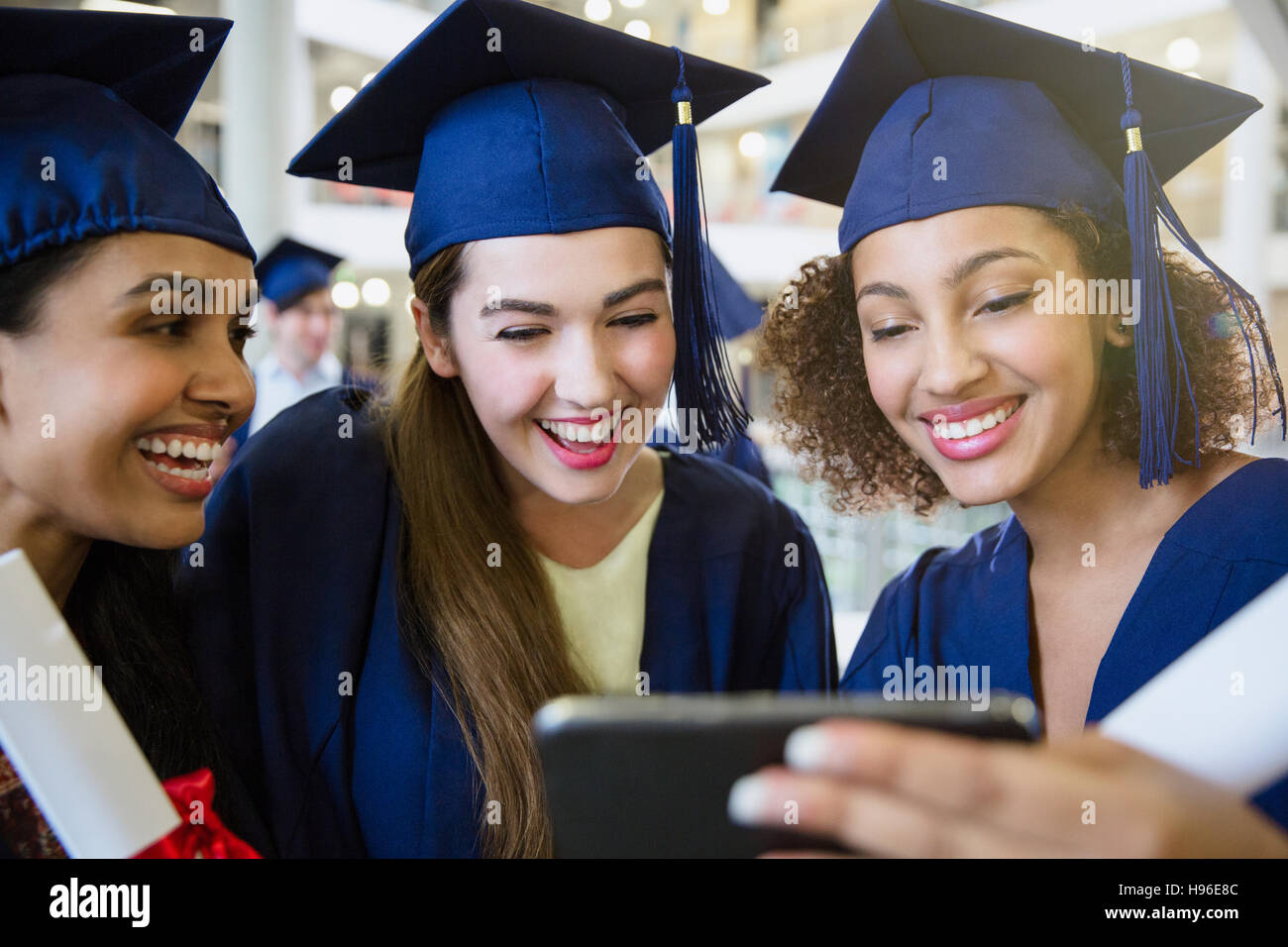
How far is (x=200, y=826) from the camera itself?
3.12ft

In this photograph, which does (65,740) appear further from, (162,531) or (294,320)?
(294,320)

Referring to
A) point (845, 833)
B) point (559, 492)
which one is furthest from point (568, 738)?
point (559, 492)

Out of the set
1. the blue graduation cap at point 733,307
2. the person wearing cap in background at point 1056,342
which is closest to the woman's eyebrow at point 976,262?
the person wearing cap in background at point 1056,342

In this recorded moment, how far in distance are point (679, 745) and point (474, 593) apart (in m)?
0.72

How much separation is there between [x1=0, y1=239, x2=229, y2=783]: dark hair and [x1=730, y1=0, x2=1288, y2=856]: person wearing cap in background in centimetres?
89

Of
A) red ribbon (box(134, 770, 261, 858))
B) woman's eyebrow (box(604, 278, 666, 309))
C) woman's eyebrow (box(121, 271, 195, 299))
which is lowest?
red ribbon (box(134, 770, 261, 858))

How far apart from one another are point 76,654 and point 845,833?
54cm

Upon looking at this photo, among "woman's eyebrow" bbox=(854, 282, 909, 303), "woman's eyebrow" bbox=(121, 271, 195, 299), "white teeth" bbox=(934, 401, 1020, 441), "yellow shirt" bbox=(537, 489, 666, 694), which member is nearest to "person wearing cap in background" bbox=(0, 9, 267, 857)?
"woman's eyebrow" bbox=(121, 271, 195, 299)

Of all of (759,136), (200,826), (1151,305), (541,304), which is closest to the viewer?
(200,826)

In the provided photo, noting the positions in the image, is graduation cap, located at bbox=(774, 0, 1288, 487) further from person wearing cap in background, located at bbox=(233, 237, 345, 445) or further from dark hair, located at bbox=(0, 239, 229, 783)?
person wearing cap in background, located at bbox=(233, 237, 345, 445)

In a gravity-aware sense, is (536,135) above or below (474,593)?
above

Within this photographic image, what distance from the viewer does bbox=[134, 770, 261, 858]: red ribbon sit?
2.99ft

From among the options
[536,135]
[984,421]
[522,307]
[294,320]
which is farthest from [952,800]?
[294,320]

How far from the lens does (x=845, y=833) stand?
0.51m
